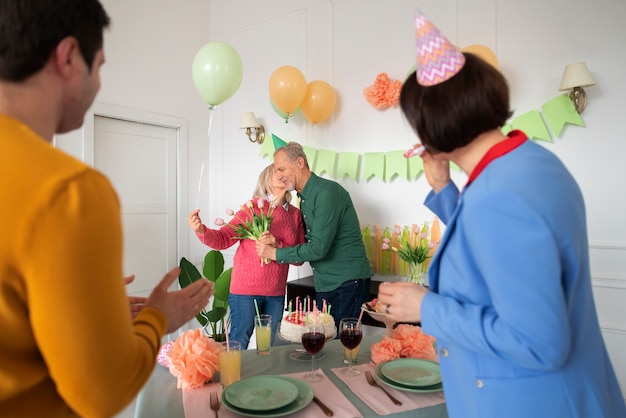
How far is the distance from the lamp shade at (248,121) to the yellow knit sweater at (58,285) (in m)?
3.37

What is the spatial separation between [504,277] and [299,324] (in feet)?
3.21

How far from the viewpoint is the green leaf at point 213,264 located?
2.57 meters

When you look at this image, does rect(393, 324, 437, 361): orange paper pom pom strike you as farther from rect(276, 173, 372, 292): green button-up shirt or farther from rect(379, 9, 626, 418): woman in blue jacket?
rect(276, 173, 372, 292): green button-up shirt

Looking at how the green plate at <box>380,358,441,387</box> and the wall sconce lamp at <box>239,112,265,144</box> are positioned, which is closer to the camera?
the green plate at <box>380,358,441,387</box>

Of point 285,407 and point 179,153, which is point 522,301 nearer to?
point 285,407

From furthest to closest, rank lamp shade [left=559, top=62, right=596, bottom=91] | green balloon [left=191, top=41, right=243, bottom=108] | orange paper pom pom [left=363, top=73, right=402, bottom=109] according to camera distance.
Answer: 1. orange paper pom pom [left=363, top=73, right=402, bottom=109]
2. green balloon [left=191, top=41, right=243, bottom=108]
3. lamp shade [left=559, top=62, right=596, bottom=91]

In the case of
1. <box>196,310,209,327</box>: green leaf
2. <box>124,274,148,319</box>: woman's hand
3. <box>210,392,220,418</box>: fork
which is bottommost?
<box>196,310,209,327</box>: green leaf

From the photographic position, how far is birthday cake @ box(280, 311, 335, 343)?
64.0 inches

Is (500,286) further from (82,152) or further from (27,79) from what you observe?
(82,152)

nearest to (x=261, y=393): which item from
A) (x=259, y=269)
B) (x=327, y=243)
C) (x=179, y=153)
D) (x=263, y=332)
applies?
(x=263, y=332)

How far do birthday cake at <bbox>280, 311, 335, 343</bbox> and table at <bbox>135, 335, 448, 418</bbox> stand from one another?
6 cm

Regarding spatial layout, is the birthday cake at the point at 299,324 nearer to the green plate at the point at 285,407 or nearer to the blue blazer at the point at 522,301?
the green plate at the point at 285,407

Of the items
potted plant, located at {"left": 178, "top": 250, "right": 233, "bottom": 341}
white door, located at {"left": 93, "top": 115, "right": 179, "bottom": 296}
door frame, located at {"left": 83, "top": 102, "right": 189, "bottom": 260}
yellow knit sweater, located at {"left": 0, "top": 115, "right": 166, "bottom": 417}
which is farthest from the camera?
door frame, located at {"left": 83, "top": 102, "right": 189, "bottom": 260}

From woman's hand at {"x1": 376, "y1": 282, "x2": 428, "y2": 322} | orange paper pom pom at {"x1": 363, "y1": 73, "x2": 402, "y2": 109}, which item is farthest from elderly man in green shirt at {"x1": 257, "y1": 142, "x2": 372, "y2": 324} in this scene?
woman's hand at {"x1": 376, "y1": 282, "x2": 428, "y2": 322}
